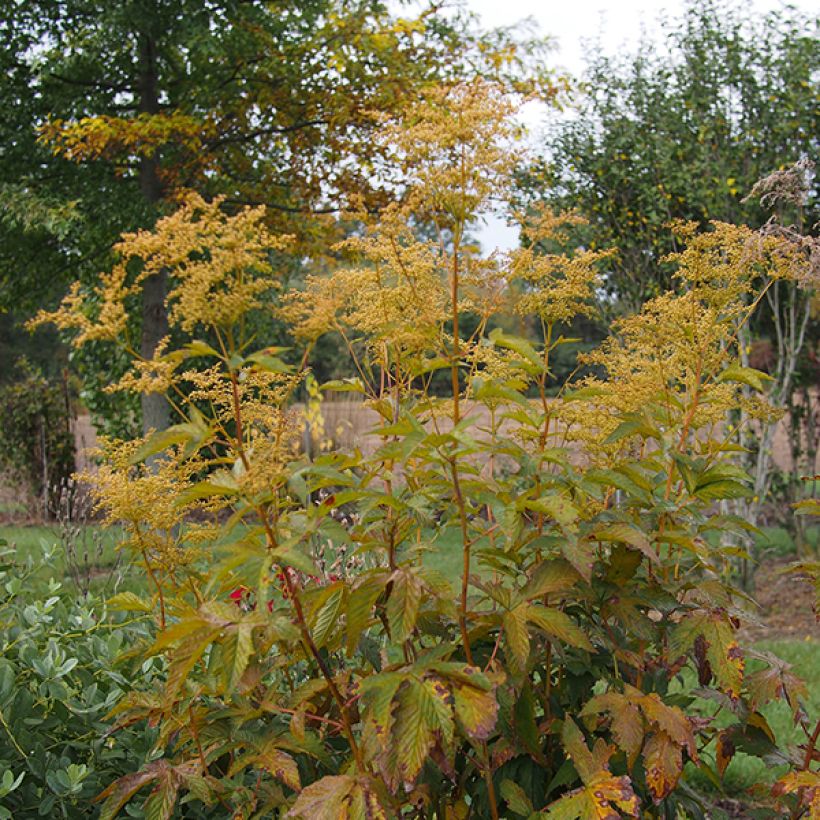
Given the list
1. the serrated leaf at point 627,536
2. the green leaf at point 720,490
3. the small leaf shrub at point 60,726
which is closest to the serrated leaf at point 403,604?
the serrated leaf at point 627,536

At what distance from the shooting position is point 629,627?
4.89 feet

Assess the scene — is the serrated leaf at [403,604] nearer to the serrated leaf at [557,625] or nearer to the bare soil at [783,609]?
the serrated leaf at [557,625]

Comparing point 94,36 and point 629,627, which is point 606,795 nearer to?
point 629,627

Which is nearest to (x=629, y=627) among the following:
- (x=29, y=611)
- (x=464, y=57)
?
(x=29, y=611)

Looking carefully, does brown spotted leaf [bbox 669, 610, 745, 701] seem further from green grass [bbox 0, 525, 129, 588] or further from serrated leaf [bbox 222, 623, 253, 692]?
green grass [bbox 0, 525, 129, 588]

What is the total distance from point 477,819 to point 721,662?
54 cm

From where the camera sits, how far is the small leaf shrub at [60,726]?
1885mm

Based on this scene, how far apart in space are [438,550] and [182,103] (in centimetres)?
703

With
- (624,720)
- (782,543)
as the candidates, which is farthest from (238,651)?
(782,543)

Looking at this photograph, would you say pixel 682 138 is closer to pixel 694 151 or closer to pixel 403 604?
pixel 694 151

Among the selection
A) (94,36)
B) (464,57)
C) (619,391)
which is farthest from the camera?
(464,57)


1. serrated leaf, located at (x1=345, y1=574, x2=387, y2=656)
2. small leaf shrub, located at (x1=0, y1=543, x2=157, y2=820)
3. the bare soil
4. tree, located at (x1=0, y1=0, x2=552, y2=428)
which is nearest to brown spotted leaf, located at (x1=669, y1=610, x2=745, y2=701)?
serrated leaf, located at (x1=345, y1=574, x2=387, y2=656)

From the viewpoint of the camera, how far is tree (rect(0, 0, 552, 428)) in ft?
23.6

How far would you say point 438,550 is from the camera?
149 cm
